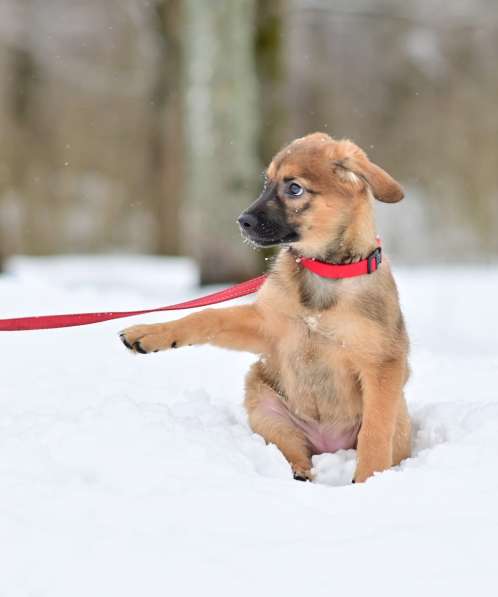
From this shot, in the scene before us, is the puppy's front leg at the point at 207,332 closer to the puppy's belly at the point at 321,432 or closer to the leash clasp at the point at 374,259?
the puppy's belly at the point at 321,432

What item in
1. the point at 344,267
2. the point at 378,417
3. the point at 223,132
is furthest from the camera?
the point at 223,132

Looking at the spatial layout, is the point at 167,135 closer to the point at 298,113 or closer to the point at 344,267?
the point at 298,113

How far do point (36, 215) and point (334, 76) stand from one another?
6.95 m

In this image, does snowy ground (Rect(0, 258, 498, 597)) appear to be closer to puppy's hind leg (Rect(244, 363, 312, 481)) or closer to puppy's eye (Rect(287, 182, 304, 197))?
puppy's hind leg (Rect(244, 363, 312, 481))

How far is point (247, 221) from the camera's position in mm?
3217

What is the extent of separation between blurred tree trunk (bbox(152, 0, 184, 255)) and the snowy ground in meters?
11.8

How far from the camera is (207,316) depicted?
11.3ft

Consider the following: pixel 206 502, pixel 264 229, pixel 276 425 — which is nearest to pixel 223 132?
pixel 264 229

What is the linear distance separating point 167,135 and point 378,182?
13.7 m

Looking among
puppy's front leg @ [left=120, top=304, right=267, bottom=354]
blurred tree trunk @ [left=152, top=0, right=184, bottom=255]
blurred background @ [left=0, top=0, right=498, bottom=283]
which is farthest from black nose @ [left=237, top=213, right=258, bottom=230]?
blurred background @ [left=0, top=0, right=498, bottom=283]

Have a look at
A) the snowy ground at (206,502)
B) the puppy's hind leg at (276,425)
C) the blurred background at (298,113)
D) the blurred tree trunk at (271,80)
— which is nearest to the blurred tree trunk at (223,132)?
the blurred tree trunk at (271,80)

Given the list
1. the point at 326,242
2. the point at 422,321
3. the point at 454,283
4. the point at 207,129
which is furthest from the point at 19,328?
the point at 454,283

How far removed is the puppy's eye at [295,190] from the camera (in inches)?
132

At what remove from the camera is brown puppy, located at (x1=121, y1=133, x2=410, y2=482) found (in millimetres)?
3240
